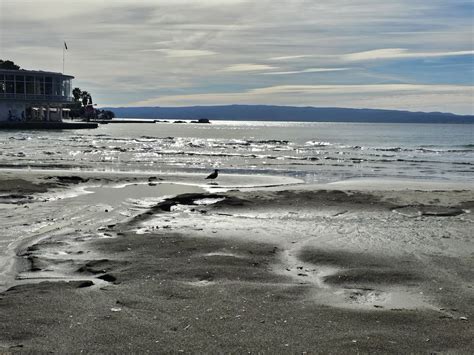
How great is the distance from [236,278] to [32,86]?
11752cm

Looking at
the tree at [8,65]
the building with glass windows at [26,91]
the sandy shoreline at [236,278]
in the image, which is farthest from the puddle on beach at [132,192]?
the tree at [8,65]

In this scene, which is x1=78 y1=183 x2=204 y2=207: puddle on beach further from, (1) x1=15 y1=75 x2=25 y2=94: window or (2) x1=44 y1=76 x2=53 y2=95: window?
(2) x1=44 y1=76 x2=53 y2=95: window

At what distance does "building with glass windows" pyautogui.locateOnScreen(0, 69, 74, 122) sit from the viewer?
115 m

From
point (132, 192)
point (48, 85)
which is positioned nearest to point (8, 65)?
point (48, 85)

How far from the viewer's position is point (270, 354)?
6.02 metres

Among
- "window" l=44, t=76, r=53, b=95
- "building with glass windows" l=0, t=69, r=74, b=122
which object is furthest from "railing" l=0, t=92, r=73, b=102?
"window" l=44, t=76, r=53, b=95

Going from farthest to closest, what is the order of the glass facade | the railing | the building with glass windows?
the glass facade, the building with glass windows, the railing

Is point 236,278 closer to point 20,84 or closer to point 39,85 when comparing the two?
point 20,84

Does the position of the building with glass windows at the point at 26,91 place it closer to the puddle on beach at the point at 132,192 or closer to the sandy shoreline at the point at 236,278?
the puddle on beach at the point at 132,192

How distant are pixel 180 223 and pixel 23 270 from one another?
17.9ft

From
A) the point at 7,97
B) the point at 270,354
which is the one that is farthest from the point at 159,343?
the point at 7,97

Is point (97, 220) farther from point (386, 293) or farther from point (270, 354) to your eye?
point (270, 354)

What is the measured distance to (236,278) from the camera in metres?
9.08

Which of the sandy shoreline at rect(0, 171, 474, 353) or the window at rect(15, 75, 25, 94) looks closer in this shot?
the sandy shoreline at rect(0, 171, 474, 353)
